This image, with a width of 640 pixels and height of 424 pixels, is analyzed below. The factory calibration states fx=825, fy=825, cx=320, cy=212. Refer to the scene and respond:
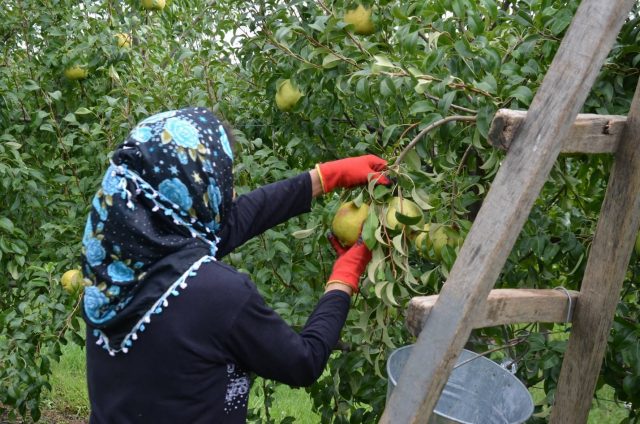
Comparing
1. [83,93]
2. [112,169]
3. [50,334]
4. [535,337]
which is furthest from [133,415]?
[83,93]

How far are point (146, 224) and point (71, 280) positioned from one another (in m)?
1.27

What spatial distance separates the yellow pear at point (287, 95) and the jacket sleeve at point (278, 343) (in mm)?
839

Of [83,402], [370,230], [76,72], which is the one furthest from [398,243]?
[83,402]

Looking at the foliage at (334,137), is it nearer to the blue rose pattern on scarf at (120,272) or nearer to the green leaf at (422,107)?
the green leaf at (422,107)

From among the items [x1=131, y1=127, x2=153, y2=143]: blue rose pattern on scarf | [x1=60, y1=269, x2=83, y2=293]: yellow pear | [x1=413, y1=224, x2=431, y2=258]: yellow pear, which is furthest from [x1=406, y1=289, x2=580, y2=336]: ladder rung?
[x1=60, y1=269, x2=83, y2=293]: yellow pear

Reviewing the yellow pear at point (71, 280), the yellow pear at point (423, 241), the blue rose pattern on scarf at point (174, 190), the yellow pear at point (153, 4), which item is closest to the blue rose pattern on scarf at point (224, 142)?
the blue rose pattern on scarf at point (174, 190)

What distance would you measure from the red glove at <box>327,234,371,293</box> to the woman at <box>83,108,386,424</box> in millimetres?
173

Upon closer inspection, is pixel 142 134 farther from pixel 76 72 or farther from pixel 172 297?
pixel 76 72

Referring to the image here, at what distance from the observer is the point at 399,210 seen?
197 centimetres

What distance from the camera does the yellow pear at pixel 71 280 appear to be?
2.85 meters

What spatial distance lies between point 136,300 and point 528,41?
1.15 m

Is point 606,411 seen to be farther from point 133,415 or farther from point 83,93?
point 133,415

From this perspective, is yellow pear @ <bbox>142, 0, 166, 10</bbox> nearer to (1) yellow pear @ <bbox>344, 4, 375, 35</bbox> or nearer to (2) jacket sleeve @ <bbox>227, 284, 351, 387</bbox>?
(1) yellow pear @ <bbox>344, 4, 375, 35</bbox>

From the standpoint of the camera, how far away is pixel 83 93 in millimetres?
3691
